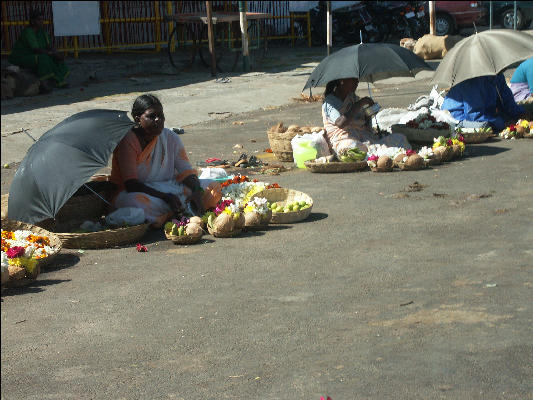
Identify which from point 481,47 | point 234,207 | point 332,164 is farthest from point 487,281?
point 481,47

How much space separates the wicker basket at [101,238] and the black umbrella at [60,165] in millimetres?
416

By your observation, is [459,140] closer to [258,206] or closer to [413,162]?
[413,162]

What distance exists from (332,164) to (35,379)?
536 cm

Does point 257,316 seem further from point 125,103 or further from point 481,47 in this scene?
point 125,103

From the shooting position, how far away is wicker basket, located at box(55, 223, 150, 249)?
695cm

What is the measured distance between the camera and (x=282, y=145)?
1018cm

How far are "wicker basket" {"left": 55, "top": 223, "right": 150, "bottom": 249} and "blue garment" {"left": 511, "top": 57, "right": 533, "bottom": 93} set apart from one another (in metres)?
6.63

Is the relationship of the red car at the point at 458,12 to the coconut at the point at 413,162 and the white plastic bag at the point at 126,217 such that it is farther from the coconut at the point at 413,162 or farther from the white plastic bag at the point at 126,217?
the white plastic bag at the point at 126,217

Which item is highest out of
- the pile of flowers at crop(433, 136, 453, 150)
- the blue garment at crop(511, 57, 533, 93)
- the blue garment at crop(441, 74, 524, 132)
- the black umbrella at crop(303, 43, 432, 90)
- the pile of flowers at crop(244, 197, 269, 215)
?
the black umbrella at crop(303, 43, 432, 90)

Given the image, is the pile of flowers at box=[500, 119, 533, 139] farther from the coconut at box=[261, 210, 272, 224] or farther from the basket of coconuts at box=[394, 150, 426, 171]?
the coconut at box=[261, 210, 272, 224]

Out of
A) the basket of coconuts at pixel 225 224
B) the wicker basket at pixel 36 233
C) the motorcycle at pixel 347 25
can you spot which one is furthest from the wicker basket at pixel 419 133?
the motorcycle at pixel 347 25

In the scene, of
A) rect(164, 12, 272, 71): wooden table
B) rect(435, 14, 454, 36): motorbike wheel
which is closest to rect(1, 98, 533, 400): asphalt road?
rect(164, 12, 272, 71): wooden table

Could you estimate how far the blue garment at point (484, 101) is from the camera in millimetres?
11023

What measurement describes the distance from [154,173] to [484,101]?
5127mm
